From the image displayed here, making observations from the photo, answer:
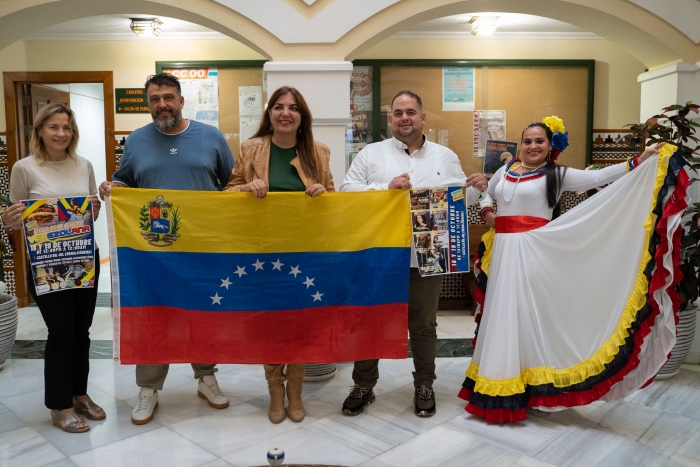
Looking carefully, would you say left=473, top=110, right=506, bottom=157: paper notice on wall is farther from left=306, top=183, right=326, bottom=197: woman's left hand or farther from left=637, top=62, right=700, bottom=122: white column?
left=306, top=183, right=326, bottom=197: woman's left hand

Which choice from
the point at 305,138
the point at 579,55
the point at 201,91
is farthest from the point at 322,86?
the point at 579,55

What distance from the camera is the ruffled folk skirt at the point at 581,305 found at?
2682 millimetres

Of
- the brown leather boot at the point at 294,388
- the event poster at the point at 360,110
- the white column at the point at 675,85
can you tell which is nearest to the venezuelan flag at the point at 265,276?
the brown leather boot at the point at 294,388

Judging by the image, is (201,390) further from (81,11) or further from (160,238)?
(81,11)

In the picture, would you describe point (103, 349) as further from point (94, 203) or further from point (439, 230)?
point (439, 230)

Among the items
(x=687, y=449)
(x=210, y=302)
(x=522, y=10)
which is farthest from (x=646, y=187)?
(x=210, y=302)

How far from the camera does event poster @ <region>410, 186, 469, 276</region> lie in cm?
280

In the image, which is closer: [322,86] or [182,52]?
[322,86]

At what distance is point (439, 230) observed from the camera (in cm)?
282

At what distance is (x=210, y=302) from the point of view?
2.79 m

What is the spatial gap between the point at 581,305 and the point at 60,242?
2450 mm

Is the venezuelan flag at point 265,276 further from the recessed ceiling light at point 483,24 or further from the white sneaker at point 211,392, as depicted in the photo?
the recessed ceiling light at point 483,24

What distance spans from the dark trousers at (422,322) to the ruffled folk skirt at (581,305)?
0.25 metres

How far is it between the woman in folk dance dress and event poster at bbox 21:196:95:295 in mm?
1937
